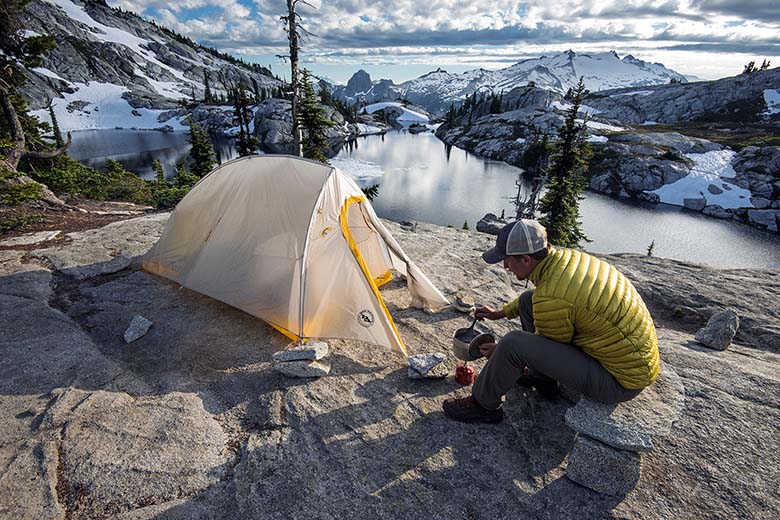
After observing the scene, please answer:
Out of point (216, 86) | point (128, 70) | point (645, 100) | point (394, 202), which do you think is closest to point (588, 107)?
point (645, 100)

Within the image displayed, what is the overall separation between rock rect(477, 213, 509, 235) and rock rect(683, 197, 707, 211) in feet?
123

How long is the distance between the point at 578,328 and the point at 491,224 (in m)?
28.7

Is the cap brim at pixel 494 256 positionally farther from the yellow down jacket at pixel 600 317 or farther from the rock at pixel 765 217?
the rock at pixel 765 217

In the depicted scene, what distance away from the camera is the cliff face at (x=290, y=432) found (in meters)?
3.66

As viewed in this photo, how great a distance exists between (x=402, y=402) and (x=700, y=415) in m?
3.66

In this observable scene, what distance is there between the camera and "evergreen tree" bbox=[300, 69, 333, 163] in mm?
22219

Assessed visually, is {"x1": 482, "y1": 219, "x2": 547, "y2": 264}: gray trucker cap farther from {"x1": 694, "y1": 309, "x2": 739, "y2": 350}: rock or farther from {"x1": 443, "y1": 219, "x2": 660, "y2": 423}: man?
{"x1": 694, "y1": 309, "x2": 739, "y2": 350}: rock

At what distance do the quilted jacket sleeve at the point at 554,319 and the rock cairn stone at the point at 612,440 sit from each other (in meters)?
0.81

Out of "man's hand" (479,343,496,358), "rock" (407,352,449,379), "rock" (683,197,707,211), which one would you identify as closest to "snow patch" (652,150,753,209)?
"rock" (683,197,707,211)

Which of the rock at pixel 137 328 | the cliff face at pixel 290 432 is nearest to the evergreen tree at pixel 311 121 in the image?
the rock at pixel 137 328

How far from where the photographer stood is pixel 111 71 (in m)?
151

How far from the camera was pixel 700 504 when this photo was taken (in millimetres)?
3578

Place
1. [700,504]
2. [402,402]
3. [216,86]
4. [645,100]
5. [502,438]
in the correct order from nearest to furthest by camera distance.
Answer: [700,504] → [502,438] → [402,402] → [645,100] → [216,86]

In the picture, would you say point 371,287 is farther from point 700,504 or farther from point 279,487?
point 700,504
